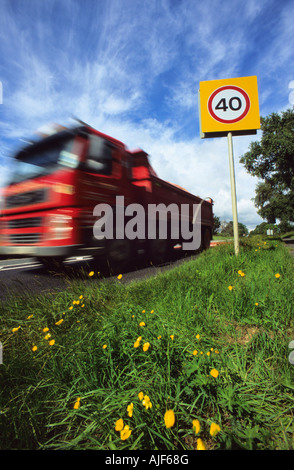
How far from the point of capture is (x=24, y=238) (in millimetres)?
3574

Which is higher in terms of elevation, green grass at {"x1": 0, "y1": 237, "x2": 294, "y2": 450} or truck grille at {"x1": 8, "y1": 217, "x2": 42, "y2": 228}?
truck grille at {"x1": 8, "y1": 217, "x2": 42, "y2": 228}

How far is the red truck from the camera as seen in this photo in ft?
11.0

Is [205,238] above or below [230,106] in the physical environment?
below

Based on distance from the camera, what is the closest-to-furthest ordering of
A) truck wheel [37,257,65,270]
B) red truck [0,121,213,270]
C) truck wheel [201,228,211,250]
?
red truck [0,121,213,270] < truck wheel [37,257,65,270] < truck wheel [201,228,211,250]

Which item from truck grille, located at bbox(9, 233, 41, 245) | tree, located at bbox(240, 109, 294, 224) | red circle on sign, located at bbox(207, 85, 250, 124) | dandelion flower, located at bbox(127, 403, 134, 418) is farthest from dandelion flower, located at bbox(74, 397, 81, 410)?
tree, located at bbox(240, 109, 294, 224)

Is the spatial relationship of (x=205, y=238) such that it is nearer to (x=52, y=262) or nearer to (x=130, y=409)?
(x=52, y=262)

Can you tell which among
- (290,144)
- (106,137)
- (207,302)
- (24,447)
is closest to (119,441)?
(24,447)

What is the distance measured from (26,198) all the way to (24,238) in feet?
2.34

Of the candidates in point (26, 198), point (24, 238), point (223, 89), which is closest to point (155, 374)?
point (24, 238)

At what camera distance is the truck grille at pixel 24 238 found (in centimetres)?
346

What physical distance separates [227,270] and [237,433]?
2612mm

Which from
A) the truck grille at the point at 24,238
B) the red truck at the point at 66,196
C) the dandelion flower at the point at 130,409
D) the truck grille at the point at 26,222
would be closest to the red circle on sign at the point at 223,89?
the red truck at the point at 66,196

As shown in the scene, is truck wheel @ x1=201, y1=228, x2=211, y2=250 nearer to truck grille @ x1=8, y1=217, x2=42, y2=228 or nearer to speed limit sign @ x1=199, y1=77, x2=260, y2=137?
speed limit sign @ x1=199, y1=77, x2=260, y2=137
